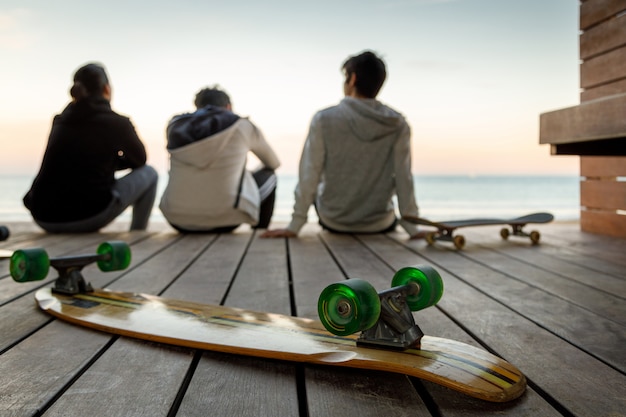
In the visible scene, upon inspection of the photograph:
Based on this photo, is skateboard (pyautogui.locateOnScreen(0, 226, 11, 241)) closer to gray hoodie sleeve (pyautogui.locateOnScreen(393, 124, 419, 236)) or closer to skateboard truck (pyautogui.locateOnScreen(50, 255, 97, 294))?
skateboard truck (pyautogui.locateOnScreen(50, 255, 97, 294))

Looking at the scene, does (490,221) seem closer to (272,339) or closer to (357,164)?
(357,164)

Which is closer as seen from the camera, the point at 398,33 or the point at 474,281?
the point at 474,281

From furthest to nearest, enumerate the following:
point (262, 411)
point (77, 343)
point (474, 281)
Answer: point (474, 281), point (77, 343), point (262, 411)

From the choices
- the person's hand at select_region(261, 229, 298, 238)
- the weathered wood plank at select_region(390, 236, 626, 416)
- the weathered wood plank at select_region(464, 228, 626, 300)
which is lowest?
the weathered wood plank at select_region(464, 228, 626, 300)

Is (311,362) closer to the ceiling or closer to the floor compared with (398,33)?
closer to the floor

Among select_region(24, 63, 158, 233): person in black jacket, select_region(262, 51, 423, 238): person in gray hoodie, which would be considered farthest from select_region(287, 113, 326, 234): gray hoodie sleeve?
select_region(24, 63, 158, 233): person in black jacket

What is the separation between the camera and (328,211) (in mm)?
3734

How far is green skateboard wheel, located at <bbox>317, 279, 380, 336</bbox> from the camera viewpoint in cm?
96

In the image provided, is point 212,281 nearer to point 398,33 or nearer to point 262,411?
point 262,411

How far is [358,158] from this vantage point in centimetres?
360

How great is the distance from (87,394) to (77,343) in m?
0.36

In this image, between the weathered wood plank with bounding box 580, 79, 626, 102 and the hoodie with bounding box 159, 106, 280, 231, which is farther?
the hoodie with bounding box 159, 106, 280, 231

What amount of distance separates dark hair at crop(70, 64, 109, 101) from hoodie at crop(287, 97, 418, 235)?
1518mm

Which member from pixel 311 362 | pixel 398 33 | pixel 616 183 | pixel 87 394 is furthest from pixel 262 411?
pixel 398 33
